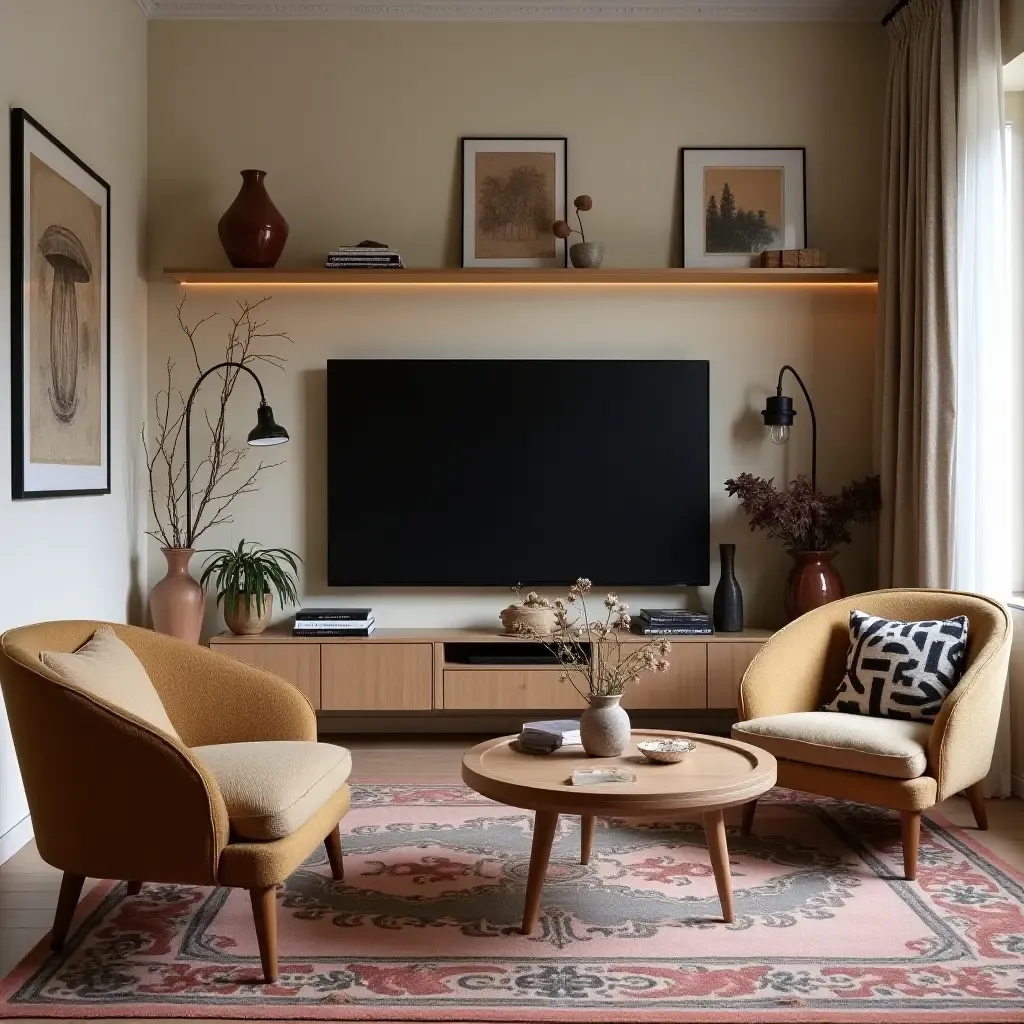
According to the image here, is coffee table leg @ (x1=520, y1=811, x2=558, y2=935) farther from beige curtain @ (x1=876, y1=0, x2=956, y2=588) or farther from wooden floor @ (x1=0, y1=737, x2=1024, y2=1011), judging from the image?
beige curtain @ (x1=876, y1=0, x2=956, y2=588)

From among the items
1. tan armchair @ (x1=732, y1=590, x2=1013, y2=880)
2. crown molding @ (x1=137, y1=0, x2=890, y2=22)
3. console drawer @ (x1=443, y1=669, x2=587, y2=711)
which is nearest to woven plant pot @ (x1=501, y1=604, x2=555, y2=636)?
console drawer @ (x1=443, y1=669, x2=587, y2=711)

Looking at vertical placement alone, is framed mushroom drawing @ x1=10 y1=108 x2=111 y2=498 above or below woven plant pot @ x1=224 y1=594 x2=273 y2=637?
above

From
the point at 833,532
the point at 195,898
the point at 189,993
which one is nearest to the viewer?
the point at 189,993

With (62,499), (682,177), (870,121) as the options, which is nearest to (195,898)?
(62,499)

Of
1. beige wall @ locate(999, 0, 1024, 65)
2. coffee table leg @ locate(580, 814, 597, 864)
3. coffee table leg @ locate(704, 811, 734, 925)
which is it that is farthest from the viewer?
beige wall @ locate(999, 0, 1024, 65)

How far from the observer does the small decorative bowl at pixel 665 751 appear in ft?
9.44

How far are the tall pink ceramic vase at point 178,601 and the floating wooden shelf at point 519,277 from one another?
1.17 m

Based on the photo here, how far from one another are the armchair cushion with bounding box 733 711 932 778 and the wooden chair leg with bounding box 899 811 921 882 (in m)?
0.12

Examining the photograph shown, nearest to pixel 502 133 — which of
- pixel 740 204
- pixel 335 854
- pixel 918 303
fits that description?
pixel 740 204

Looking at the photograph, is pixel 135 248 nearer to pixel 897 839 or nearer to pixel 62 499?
pixel 62 499

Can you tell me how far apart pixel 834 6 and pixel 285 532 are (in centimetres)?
330

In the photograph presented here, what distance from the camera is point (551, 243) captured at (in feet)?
15.9

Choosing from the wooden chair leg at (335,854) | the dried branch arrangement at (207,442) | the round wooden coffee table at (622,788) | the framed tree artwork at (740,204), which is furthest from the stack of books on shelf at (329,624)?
the framed tree artwork at (740,204)

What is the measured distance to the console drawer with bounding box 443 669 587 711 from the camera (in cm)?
454
